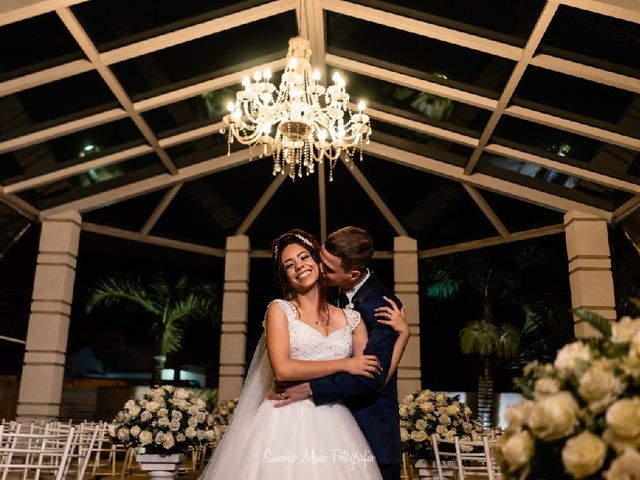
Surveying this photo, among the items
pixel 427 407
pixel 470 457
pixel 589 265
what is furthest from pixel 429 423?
pixel 589 265

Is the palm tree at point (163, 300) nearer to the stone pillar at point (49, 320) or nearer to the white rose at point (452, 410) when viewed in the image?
the stone pillar at point (49, 320)

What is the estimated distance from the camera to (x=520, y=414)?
37.9 inches

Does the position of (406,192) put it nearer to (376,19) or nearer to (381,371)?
(376,19)

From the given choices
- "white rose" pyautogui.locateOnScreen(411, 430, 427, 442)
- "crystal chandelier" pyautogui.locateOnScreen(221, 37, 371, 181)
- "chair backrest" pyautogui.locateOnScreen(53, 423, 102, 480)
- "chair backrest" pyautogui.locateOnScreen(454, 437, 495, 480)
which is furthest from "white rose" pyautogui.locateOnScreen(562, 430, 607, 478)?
"crystal chandelier" pyautogui.locateOnScreen(221, 37, 371, 181)

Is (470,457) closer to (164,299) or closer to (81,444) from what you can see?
A: (81,444)

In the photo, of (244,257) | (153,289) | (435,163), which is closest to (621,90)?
(435,163)

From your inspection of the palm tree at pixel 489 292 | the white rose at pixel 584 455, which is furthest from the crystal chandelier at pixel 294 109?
the white rose at pixel 584 455

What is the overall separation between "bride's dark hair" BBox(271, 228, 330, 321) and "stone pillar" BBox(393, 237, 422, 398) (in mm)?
5681

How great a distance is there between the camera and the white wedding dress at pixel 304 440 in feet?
6.17

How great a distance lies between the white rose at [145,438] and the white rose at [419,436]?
72.4 inches

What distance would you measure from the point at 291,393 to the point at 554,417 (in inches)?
49.8

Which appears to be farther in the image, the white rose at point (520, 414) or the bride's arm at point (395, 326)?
the bride's arm at point (395, 326)

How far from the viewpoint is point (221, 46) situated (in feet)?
19.3

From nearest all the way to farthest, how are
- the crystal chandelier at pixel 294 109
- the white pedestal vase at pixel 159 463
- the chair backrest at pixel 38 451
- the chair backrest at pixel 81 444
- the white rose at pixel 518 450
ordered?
the white rose at pixel 518 450 → the chair backrest at pixel 38 451 → the chair backrest at pixel 81 444 → the white pedestal vase at pixel 159 463 → the crystal chandelier at pixel 294 109
